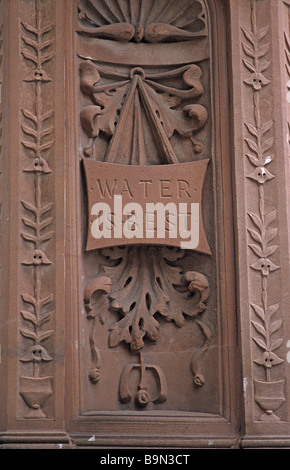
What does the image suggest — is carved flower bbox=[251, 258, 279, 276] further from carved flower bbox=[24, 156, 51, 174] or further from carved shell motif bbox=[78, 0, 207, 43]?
carved shell motif bbox=[78, 0, 207, 43]

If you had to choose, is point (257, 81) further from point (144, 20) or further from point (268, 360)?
point (268, 360)

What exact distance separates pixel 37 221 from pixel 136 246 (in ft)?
1.80

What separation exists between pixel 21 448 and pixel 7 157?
141 centimetres

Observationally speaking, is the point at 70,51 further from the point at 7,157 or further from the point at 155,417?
the point at 155,417

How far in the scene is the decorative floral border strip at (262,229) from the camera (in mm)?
5422

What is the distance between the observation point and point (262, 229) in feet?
18.4

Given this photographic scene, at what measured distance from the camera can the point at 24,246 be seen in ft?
18.0

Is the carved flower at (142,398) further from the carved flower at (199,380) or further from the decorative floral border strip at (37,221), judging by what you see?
the decorative floral border strip at (37,221)

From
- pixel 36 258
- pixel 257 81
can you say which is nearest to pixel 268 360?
pixel 36 258

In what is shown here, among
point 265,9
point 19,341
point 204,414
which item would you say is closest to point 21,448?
point 19,341

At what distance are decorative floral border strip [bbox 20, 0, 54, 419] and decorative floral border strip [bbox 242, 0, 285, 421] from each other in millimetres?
988

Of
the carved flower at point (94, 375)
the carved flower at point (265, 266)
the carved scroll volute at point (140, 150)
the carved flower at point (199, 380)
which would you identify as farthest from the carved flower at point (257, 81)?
the carved flower at point (94, 375)

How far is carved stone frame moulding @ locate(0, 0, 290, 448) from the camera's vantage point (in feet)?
17.7

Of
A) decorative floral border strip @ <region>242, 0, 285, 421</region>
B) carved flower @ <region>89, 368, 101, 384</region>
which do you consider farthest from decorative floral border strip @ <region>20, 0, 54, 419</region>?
decorative floral border strip @ <region>242, 0, 285, 421</region>
